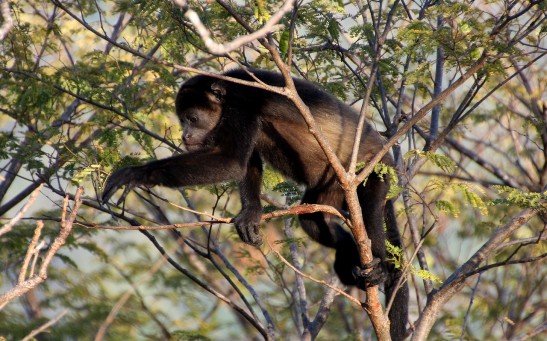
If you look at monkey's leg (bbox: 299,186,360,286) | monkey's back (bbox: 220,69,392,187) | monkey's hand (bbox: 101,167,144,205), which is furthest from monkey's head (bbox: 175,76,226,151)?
monkey's hand (bbox: 101,167,144,205)

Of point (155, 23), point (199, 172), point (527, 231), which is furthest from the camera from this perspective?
point (527, 231)

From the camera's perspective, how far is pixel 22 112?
7.72 meters

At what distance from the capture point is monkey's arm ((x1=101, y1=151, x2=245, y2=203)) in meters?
5.09

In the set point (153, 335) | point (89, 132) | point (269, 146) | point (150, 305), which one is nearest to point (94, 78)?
point (89, 132)

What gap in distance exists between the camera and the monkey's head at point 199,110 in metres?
6.32

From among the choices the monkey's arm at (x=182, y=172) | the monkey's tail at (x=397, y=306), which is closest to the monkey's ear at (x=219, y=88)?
the monkey's arm at (x=182, y=172)

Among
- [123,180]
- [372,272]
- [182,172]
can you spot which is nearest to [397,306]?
[372,272]

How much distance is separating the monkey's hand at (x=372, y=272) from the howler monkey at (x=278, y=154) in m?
0.02

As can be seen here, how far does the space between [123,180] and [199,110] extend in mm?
1501

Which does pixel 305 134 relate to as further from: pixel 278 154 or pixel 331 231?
pixel 331 231

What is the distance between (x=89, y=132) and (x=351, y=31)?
9.44 ft

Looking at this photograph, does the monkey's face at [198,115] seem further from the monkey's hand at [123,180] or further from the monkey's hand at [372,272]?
the monkey's hand at [372,272]

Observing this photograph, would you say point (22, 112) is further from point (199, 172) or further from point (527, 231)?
point (527, 231)

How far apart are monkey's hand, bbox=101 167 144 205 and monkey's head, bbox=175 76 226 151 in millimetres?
1199
